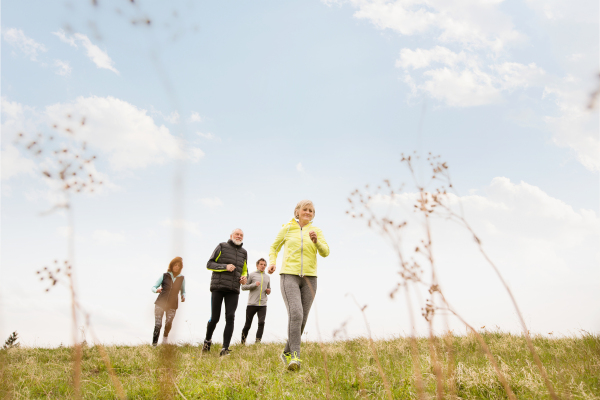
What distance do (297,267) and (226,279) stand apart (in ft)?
7.67

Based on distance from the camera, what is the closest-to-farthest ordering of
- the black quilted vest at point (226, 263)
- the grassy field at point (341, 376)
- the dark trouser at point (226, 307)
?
1. the grassy field at point (341, 376)
2. the dark trouser at point (226, 307)
3. the black quilted vest at point (226, 263)

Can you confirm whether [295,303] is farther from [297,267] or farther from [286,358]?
[286,358]

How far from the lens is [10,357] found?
23.1 feet

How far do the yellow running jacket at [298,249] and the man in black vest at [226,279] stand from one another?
67.1 inches

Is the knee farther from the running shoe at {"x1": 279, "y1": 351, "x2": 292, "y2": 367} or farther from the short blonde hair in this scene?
the short blonde hair

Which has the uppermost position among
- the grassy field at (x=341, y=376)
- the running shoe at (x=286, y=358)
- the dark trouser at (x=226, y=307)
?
the dark trouser at (x=226, y=307)

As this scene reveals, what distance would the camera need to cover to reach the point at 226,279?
676 centimetres

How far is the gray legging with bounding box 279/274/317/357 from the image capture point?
4.69 meters

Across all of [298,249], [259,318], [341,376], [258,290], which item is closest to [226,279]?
[298,249]

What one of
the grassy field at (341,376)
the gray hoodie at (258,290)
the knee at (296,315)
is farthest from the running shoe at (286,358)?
the gray hoodie at (258,290)

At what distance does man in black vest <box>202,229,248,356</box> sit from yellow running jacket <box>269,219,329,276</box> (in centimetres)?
171

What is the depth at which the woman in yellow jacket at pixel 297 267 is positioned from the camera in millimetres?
4711

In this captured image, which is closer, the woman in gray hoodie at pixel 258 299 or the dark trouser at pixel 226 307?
the dark trouser at pixel 226 307

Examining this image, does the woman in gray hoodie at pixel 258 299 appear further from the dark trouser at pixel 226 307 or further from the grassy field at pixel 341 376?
the grassy field at pixel 341 376
